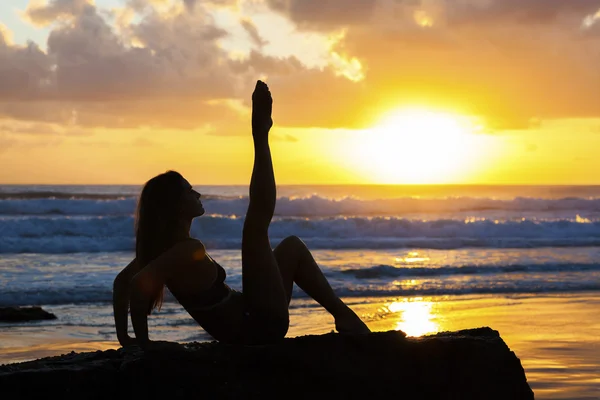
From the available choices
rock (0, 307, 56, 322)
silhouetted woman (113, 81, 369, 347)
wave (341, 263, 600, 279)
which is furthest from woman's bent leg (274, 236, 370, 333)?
wave (341, 263, 600, 279)

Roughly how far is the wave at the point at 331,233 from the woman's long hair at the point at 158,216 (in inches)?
665

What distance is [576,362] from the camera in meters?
7.65

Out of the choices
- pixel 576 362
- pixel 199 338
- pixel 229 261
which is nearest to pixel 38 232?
pixel 229 261

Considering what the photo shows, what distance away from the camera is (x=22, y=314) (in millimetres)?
10141

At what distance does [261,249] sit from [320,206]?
37.1 m

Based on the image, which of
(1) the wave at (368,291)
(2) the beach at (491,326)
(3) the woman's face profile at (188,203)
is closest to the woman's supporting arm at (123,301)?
(3) the woman's face profile at (188,203)

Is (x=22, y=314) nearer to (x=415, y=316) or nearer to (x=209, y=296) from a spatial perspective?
(x=415, y=316)

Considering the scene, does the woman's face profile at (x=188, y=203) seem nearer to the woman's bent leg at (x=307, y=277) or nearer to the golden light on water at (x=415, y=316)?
the woman's bent leg at (x=307, y=277)

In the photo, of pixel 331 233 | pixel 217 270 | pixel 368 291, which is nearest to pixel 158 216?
pixel 217 270

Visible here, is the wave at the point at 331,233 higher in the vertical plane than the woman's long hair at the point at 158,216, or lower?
lower

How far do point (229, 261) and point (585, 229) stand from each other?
58.6ft

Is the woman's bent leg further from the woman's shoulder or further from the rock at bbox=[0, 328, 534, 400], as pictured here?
the woman's shoulder

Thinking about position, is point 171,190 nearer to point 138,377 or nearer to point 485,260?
point 138,377

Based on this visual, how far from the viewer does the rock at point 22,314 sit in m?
Answer: 10.1
